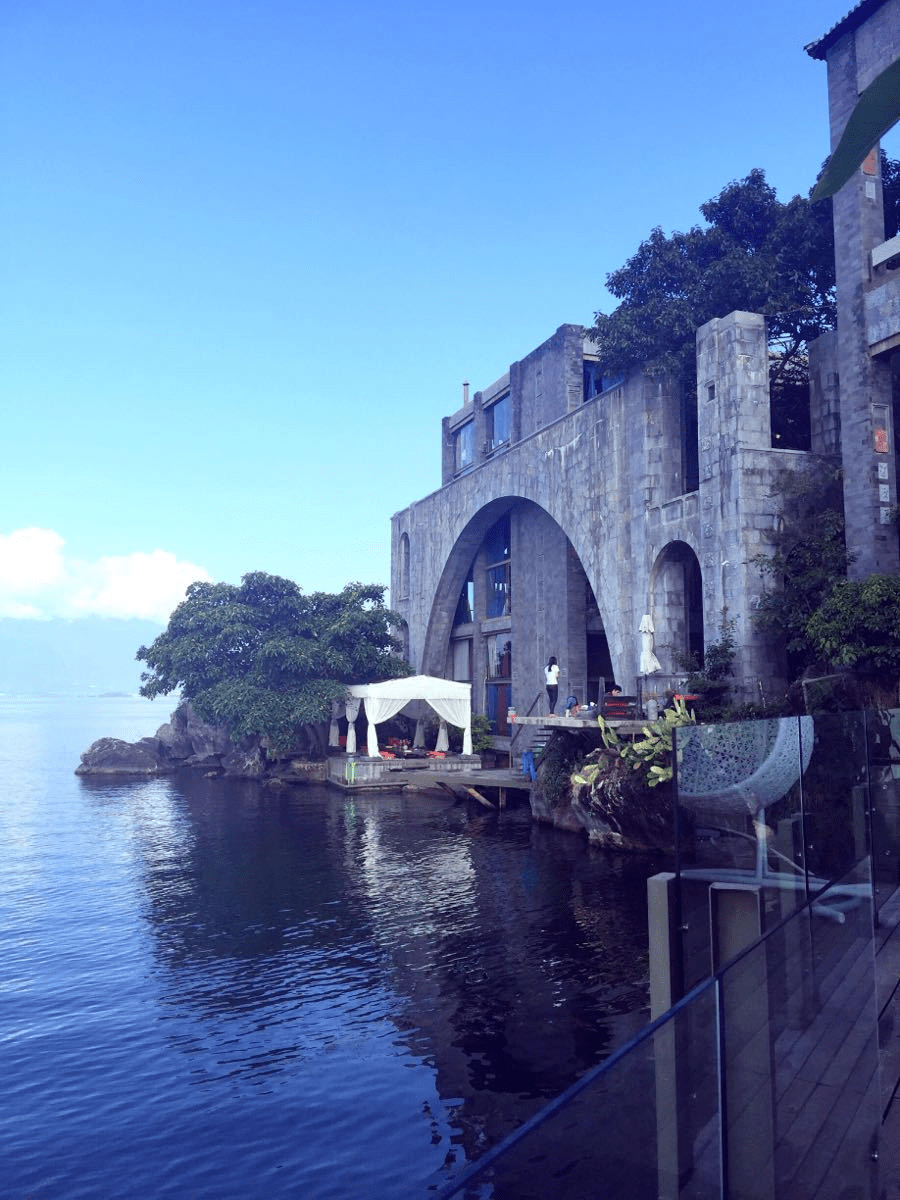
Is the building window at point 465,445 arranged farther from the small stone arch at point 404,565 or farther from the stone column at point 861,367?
the stone column at point 861,367

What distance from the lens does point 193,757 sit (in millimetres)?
43125

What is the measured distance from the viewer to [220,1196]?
267 inches

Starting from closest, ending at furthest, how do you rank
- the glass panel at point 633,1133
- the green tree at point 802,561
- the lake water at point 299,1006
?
the glass panel at point 633,1133, the lake water at point 299,1006, the green tree at point 802,561

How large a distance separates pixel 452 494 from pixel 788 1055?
1291 inches

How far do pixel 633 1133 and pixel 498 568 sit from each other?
33987 millimetres

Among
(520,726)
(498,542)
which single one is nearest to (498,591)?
(498,542)

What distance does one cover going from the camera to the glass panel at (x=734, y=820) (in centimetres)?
526

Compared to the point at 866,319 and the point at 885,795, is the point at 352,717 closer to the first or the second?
the point at 866,319

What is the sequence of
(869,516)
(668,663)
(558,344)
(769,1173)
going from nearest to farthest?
(769,1173)
(869,516)
(668,663)
(558,344)

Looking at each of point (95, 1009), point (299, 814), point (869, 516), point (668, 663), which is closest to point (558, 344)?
point (668, 663)

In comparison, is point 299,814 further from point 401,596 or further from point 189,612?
point 401,596

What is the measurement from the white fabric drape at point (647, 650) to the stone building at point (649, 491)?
0.13 m

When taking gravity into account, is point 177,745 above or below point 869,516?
below

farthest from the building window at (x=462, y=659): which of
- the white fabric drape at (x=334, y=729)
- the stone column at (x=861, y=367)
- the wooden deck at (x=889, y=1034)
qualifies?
the wooden deck at (x=889, y=1034)
